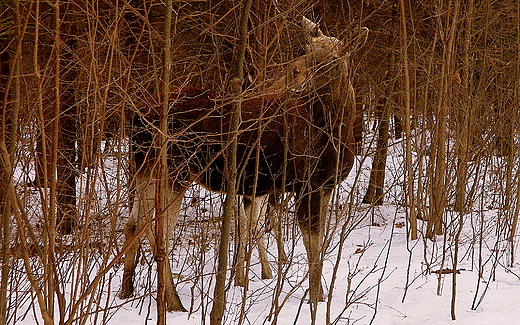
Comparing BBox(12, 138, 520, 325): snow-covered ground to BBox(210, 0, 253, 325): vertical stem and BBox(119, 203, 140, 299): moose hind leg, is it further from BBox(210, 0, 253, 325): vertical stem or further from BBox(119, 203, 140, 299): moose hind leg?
BBox(210, 0, 253, 325): vertical stem

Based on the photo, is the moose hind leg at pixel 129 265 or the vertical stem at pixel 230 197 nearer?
the vertical stem at pixel 230 197

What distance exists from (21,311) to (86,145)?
3.03 meters

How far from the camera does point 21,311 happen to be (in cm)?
585

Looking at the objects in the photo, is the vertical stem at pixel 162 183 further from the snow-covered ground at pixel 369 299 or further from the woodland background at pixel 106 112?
the snow-covered ground at pixel 369 299

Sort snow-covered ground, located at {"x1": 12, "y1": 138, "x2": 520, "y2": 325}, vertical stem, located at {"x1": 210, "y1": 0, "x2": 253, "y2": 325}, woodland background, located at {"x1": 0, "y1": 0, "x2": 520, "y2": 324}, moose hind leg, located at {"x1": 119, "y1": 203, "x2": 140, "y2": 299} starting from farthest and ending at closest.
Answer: moose hind leg, located at {"x1": 119, "y1": 203, "x2": 140, "y2": 299} → snow-covered ground, located at {"x1": 12, "y1": 138, "x2": 520, "y2": 325} → vertical stem, located at {"x1": 210, "y1": 0, "x2": 253, "y2": 325} → woodland background, located at {"x1": 0, "y1": 0, "x2": 520, "y2": 324}

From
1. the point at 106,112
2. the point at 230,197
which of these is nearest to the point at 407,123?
the point at 230,197

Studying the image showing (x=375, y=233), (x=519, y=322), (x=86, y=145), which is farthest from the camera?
(x=375, y=233)

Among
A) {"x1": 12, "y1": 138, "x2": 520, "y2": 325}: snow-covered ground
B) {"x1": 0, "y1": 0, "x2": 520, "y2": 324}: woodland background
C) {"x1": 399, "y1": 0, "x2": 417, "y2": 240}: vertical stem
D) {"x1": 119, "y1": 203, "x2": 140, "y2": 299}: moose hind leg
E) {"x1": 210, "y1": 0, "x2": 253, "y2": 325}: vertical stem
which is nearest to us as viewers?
{"x1": 0, "y1": 0, "x2": 520, "y2": 324}: woodland background

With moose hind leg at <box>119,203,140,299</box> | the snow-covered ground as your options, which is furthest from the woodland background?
moose hind leg at <box>119,203,140,299</box>

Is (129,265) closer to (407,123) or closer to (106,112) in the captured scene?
(106,112)

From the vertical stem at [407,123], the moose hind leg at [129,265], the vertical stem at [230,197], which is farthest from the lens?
the vertical stem at [407,123]

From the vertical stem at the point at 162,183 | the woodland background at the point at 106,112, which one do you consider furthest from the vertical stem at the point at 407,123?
the vertical stem at the point at 162,183

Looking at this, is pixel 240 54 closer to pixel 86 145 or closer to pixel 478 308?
pixel 86 145

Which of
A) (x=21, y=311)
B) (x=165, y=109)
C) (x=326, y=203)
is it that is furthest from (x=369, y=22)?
(x=165, y=109)
